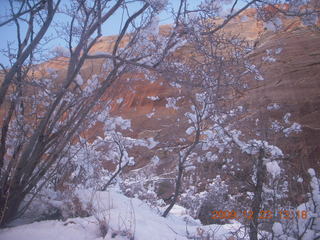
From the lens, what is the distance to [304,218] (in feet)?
9.52

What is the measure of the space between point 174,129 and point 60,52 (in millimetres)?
8562

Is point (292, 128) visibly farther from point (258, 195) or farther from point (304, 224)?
point (304, 224)

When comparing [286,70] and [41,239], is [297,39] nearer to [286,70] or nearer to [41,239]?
[286,70]

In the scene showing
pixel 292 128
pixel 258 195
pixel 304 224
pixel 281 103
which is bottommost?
pixel 304 224

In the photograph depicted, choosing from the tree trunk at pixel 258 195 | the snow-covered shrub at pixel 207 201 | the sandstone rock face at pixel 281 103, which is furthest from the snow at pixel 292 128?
the tree trunk at pixel 258 195

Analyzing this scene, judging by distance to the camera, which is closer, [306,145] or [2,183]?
[2,183]

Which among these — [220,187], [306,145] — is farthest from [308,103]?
[220,187]

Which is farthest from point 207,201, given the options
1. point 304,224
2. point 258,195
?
point 304,224

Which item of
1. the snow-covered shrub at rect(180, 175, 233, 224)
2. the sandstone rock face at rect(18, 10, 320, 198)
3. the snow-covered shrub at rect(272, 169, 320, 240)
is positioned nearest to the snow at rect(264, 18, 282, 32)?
the snow-covered shrub at rect(272, 169, 320, 240)

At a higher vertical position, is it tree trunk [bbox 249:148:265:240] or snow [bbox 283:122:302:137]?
snow [bbox 283:122:302:137]

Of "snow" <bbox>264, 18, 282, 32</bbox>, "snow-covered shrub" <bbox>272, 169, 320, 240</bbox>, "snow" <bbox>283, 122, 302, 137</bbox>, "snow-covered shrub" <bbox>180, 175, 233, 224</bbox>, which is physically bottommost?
"snow-covered shrub" <bbox>180, 175, 233, 224</bbox>

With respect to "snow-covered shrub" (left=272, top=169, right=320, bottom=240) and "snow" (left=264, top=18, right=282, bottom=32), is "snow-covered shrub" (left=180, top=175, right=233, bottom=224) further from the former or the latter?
"snow" (left=264, top=18, right=282, bottom=32)

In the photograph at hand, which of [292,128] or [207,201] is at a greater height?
[292,128]

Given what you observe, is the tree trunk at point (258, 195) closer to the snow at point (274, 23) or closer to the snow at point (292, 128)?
the snow at point (274, 23)
